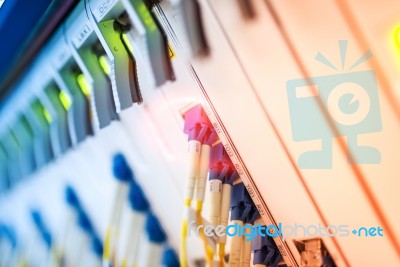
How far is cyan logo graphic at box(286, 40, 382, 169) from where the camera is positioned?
80 cm

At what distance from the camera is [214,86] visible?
102cm

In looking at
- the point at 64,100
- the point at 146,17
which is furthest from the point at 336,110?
the point at 64,100

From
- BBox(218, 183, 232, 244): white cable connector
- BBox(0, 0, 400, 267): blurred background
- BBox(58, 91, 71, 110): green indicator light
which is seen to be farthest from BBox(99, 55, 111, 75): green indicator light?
BBox(218, 183, 232, 244): white cable connector

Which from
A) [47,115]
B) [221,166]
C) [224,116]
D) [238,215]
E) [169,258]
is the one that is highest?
[47,115]

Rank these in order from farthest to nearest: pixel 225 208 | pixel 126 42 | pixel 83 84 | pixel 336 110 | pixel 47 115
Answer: pixel 47 115 → pixel 83 84 → pixel 126 42 → pixel 225 208 → pixel 336 110

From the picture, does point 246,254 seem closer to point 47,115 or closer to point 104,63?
point 104,63

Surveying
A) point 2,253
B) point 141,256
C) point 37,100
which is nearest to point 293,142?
point 141,256

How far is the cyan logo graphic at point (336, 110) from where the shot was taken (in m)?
0.80

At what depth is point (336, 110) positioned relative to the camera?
85cm

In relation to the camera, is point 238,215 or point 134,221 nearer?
point 238,215

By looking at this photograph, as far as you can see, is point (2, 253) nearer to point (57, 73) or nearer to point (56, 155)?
point (56, 155)

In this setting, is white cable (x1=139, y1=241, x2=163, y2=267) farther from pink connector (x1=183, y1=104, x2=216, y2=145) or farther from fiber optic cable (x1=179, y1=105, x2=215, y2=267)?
pink connector (x1=183, y1=104, x2=216, y2=145)

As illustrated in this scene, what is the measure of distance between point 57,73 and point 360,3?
0.91 metres

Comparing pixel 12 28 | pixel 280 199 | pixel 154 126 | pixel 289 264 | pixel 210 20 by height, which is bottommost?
pixel 289 264
